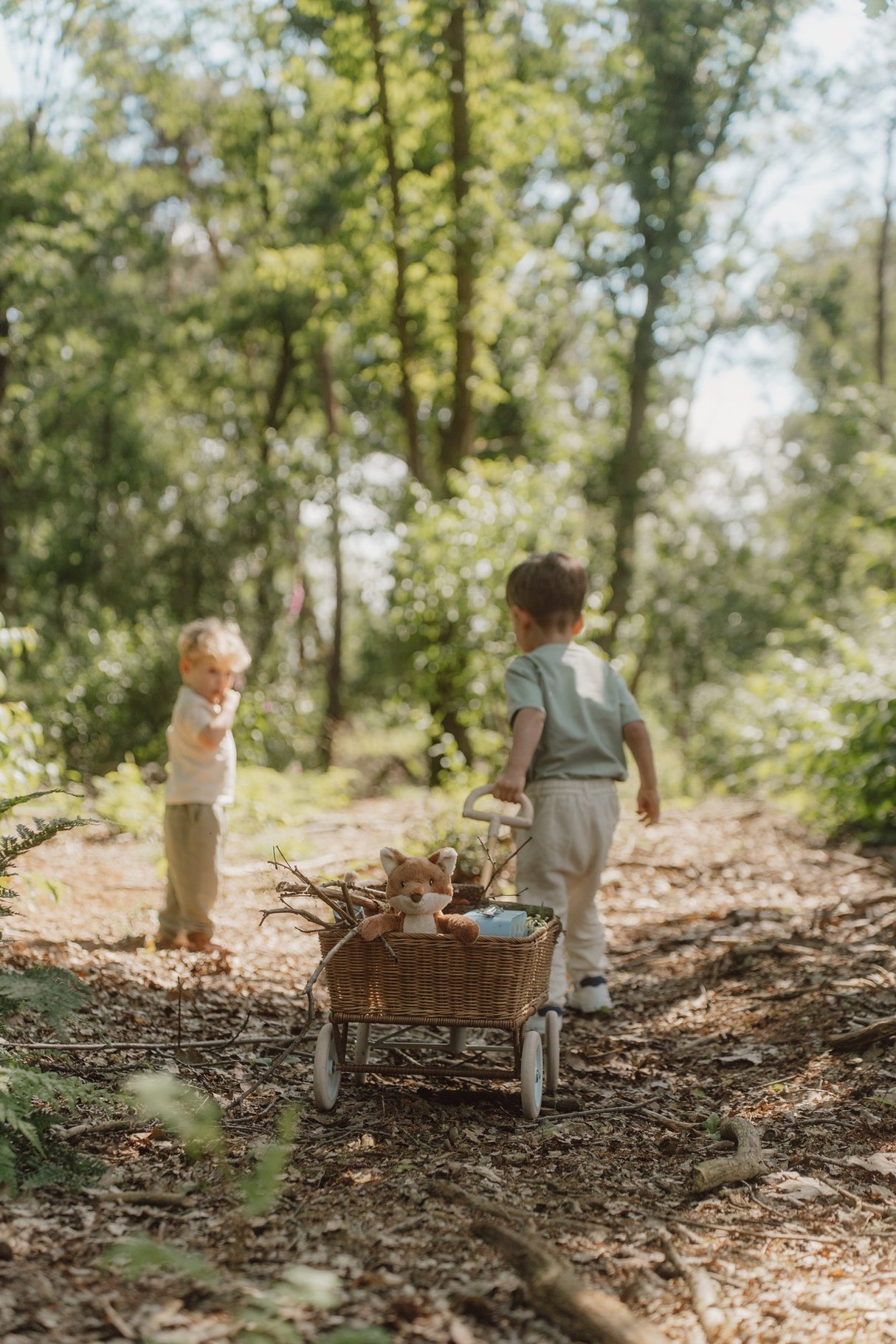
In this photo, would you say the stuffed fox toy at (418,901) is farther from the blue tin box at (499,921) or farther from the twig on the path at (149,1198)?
the twig on the path at (149,1198)

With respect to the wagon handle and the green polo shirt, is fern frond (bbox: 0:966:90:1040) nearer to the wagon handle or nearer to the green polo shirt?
the wagon handle

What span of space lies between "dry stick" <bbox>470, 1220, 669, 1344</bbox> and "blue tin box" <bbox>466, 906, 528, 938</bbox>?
3.80ft

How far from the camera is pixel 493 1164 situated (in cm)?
321

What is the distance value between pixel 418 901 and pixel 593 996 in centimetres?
177

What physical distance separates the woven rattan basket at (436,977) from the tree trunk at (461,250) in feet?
31.6

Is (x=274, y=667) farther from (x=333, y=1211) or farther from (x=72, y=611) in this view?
(x=333, y=1211)

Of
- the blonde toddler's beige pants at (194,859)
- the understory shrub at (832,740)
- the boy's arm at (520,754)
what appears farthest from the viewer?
the understory shrub at (832,740)

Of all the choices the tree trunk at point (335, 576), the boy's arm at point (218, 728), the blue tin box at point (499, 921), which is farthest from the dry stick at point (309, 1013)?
the tree trunk at point (335, 576)

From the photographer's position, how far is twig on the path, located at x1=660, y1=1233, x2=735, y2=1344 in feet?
7.56

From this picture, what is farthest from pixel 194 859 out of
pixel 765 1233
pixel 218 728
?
pixel 765 1233

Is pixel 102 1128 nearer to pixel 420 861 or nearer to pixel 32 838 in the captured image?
pixel 32 838

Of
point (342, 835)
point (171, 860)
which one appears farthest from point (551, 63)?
point (171, 860)

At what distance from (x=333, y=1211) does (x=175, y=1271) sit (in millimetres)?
499

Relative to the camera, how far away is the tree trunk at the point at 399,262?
37.6 ft
